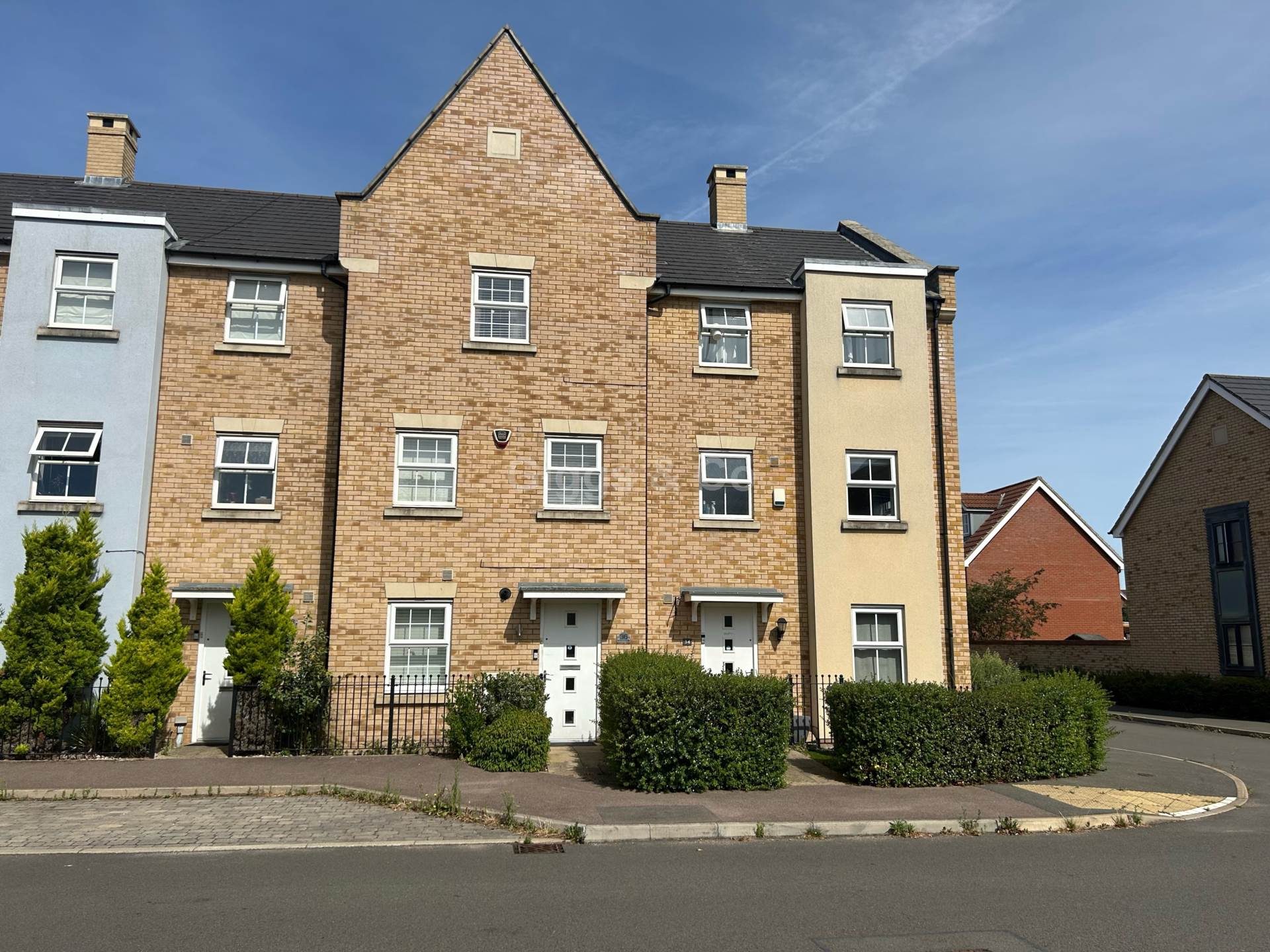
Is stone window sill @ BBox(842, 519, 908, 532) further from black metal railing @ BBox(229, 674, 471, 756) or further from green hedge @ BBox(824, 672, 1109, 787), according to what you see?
black metal railing @ BBox(229, 674, 471, 756)

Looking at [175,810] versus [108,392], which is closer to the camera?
[175,810]

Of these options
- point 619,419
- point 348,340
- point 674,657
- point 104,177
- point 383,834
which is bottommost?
point 383,834

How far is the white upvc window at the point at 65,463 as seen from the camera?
49.9 ft

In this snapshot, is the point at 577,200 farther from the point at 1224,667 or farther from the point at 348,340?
the point at 1224,667

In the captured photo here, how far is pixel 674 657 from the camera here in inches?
550

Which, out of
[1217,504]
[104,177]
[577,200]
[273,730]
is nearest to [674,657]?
[273,730]

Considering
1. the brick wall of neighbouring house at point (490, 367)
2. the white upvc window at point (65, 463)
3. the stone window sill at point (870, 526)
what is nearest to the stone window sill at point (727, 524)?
the brick wall of neighbouring house at point (490, 367)

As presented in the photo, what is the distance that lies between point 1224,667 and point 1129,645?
11.9 feet

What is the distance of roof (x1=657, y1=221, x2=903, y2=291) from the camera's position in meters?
18.0

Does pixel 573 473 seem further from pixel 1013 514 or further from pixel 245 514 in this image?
pixel 1013 514

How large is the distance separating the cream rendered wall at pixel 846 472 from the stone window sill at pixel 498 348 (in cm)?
517

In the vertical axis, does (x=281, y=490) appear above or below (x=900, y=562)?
above

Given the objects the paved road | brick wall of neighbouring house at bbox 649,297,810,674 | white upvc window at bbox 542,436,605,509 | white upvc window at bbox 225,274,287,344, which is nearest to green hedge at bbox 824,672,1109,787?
the paved road

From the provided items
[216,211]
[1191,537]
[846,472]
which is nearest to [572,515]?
[846,472]
